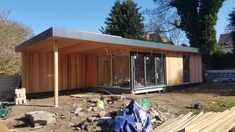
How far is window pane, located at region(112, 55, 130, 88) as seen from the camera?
1241 cm

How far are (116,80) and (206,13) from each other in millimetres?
11350

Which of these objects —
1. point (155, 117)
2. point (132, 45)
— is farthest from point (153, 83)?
point (155, 117)

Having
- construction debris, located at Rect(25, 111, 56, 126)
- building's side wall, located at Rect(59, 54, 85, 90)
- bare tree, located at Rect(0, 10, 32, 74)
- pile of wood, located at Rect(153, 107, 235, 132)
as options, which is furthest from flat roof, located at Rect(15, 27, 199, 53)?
bare tree, located at Rect(0, 10, 32, 74)

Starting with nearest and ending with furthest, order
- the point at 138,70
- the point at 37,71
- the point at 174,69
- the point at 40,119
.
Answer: the point at 40,119, the point at 138,70, the point at 37,71, the point at 174,69

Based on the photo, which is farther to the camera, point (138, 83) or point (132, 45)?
point (138, 83)

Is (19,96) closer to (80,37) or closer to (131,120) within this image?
(80,37)

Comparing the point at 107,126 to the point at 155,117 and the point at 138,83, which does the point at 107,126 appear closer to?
the point at 155,117

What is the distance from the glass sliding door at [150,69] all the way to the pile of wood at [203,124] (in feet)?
19.3

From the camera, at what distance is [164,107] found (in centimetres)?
865

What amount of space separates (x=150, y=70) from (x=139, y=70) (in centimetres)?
79

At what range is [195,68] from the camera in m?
16.3

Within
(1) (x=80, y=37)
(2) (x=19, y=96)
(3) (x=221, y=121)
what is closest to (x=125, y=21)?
(1) (x=80, y=37)

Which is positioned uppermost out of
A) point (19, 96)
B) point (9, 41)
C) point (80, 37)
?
point (9, 41)

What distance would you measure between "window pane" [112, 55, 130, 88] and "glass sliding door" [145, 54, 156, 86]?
102 cm
